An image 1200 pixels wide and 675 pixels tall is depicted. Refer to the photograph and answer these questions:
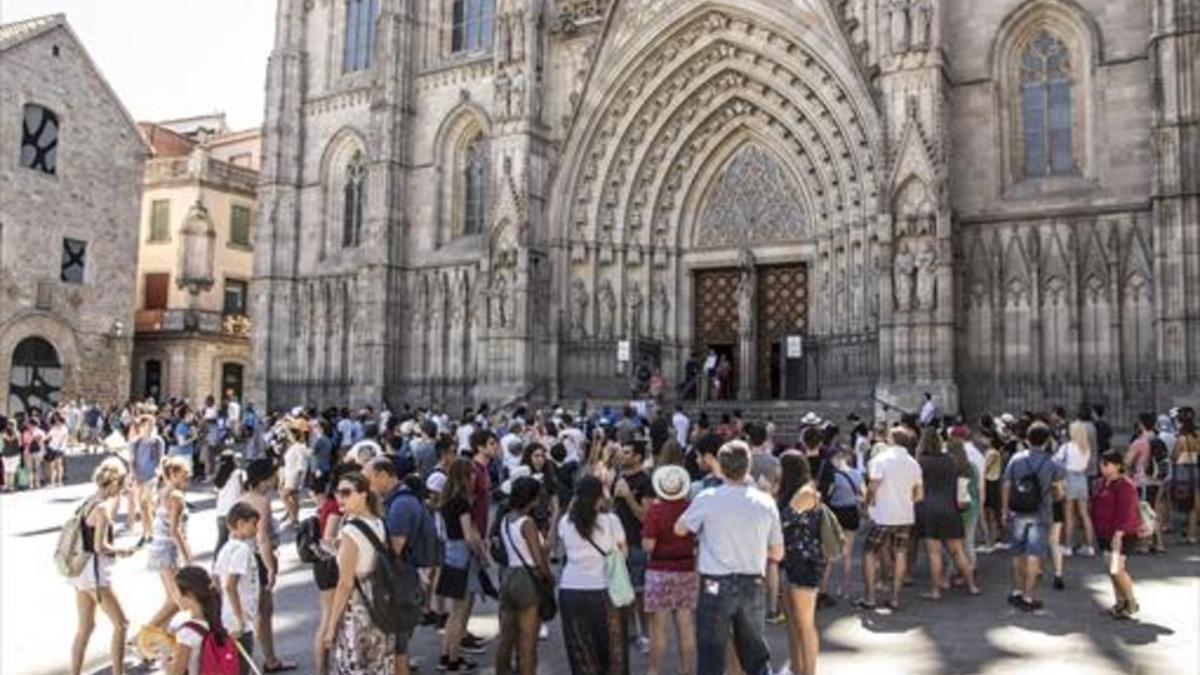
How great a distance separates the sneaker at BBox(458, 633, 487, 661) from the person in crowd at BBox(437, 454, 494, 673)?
45 cm

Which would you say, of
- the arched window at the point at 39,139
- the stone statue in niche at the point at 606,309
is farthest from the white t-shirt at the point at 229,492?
the arched window at the point at 39,139

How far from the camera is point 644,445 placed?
876 cm

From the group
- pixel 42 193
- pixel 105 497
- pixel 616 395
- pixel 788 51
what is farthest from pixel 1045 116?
pixel 42 193

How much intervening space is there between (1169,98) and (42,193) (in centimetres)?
3494

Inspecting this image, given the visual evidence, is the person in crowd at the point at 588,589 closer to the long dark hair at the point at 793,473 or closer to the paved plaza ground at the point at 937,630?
the paved plaza ground at the point at 937,630

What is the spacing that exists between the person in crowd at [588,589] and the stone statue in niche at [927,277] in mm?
15541

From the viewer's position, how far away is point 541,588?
21.7ft

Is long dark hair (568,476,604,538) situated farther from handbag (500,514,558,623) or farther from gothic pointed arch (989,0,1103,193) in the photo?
gothic pointed arch (989,0,1103,193)

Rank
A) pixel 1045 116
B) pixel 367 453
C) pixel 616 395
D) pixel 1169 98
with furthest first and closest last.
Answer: pixel 616 395
pixel 1045 116
pixel 1169 98
pixel 367 453

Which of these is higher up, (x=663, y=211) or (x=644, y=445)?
(x=663, y=211)

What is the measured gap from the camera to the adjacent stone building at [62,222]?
33.5m

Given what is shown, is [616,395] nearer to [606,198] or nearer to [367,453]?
[606,198]

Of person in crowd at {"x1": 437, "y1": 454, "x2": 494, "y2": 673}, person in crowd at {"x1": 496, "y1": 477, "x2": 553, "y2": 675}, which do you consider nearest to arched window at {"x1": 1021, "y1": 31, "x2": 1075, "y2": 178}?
person in crowd at {"x1": 437, "y1": 454, "x2": 494, "y2": 673}

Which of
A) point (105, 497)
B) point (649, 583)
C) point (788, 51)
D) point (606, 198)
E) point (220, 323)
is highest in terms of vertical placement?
point (788, 51)
